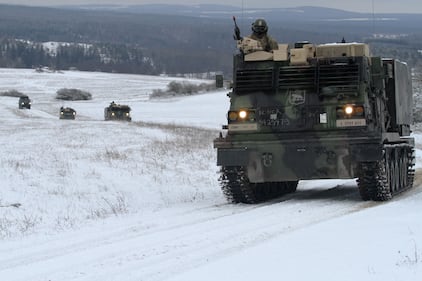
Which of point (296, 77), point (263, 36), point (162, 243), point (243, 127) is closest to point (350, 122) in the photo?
point (296, 77)

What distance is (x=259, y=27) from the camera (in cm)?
1619

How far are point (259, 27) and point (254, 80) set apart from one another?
135 cm

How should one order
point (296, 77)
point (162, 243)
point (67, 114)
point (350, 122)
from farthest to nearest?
point (67, 114)
point (296, 77)
point (350, 122)
point (162, 243)

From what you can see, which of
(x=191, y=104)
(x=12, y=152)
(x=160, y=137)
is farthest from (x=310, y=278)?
Answer: (x=191, y=104)

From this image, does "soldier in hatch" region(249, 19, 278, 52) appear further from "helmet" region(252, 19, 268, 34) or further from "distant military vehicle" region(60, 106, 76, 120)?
"distant military vehicle" region(60, 106, 76, 120)

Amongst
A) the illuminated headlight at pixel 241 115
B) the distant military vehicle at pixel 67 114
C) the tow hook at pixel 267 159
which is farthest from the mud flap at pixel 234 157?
the distant military vehicle at pixel 67 114

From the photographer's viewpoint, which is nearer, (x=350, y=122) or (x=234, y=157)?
(x=350, y=122)

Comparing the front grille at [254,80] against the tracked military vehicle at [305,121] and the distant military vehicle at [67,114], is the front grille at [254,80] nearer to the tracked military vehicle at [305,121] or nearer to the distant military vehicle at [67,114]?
A: the tracked military vehicle at [305,121]

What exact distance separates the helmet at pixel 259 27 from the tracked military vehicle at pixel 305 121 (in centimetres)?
48

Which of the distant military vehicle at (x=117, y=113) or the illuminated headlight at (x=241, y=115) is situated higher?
the illuminated headlight at (x=241, y=115)

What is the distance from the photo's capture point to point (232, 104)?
15461 millimetres

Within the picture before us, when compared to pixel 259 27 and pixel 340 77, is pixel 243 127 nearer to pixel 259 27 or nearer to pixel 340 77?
pixel 340 77

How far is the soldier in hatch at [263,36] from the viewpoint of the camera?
16.0 m

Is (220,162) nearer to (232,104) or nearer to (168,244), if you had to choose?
(232,104)
